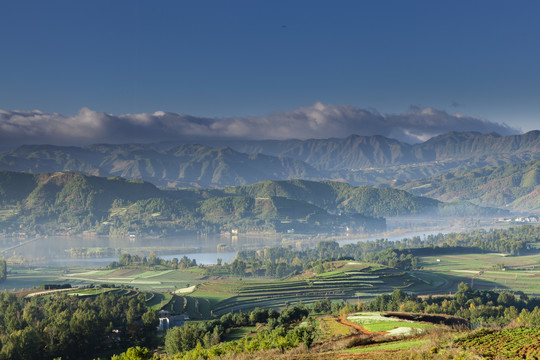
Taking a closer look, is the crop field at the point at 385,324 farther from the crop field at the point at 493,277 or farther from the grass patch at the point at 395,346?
the crop field at the point at 493,277

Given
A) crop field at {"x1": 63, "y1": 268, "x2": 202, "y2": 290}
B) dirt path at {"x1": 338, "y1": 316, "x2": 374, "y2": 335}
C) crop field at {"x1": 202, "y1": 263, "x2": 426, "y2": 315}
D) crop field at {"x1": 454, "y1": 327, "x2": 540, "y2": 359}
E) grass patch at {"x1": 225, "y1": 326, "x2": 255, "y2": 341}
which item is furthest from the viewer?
crop field at {"x1": 63, "y1": 268, "x2": 202, "y2": 290}

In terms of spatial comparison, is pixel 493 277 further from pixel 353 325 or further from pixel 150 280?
pixel 353 325

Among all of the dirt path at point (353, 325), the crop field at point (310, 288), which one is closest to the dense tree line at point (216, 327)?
the dirt path at point (353, 325)

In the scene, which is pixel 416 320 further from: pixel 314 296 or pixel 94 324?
pixel 314 296

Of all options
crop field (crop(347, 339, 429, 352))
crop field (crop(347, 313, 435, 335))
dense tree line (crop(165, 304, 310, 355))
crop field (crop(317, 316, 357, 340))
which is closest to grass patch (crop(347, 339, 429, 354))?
crop field (crop(347, 339, 429, 352))

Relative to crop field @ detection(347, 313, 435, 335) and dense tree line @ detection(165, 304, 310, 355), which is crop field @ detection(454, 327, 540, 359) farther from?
dense tree line @ detection(165, 304, 310, 355)

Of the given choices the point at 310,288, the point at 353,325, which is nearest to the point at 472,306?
the point at 310,288
